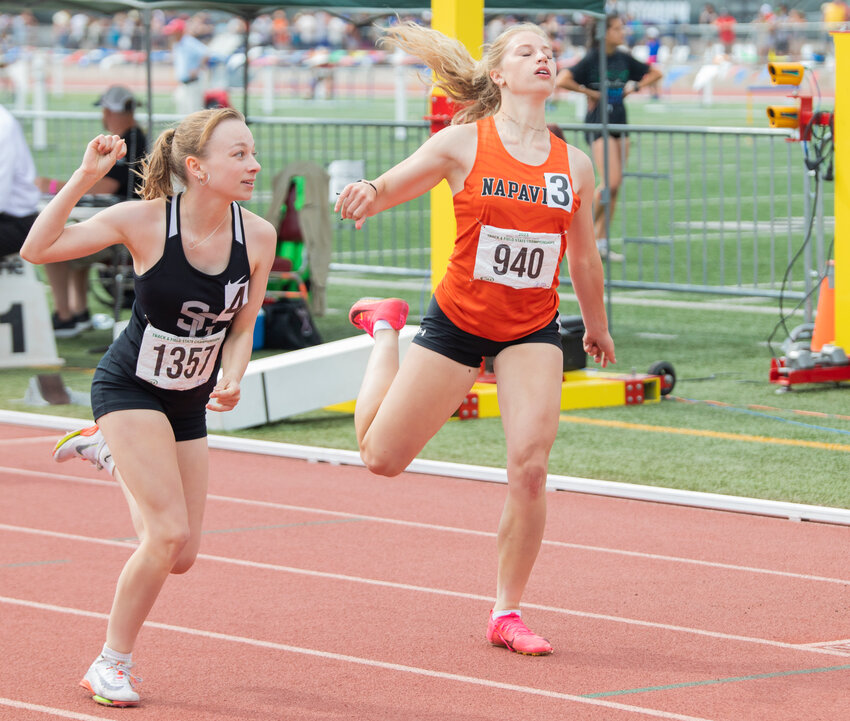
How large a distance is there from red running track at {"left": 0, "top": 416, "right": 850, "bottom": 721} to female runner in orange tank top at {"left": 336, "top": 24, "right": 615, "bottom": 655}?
41cm

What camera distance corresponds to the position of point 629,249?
18.3m

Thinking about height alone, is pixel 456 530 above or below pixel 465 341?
below

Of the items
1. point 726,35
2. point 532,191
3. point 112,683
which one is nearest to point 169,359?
point 112,683

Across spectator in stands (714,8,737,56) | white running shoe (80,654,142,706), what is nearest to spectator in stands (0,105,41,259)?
white running shoe (80,654,142,706)

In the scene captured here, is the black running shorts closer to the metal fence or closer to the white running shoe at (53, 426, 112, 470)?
the white running shoe at (53, 426, 112, 470)

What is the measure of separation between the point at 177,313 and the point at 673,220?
14.0 metres

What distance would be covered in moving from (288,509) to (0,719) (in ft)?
10.1

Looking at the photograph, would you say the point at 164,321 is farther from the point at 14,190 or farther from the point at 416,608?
the point at 14,190

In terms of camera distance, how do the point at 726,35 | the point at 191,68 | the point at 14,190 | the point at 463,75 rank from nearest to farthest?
the point at 463,75 → the point at 14,190 → the point at 191,68 → the point at 726,35

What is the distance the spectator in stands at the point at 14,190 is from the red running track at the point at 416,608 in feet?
11.5

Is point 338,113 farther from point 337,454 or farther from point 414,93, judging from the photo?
point 337,454

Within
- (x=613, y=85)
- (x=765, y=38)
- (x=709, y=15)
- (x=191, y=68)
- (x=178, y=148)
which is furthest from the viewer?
(x=709, y=15)

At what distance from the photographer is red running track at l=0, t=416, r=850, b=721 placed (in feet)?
15.8

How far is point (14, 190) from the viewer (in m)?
11.5
